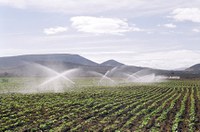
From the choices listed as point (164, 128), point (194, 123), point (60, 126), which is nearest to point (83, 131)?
point (60, 126)

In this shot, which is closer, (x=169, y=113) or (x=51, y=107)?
(x=169, y=113)

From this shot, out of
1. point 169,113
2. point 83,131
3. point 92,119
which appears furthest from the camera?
point 169,113

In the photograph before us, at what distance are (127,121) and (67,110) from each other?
20.7 feet

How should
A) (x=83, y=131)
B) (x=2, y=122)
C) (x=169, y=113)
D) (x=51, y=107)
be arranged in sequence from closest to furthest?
1. (x=83, y=131)
2. (x=2, y=122)
3. (x=169, y=113)
4. (x=51, y=107)

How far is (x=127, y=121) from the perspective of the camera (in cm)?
2006

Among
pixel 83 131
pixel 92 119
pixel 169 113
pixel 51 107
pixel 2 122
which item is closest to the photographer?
pixel 83 131

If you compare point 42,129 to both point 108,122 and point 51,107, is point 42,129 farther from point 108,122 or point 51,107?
point 51,107

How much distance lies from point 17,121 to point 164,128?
8938mm

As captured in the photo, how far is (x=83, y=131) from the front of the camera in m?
16.9

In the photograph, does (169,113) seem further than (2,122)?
Yes

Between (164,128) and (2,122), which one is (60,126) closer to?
(2,122)

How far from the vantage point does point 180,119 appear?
2084 cm

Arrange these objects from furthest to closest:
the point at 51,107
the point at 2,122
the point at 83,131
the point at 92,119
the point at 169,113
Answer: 1. the point at 51,107
2. the point at 169,113
3. the point at 92,119
4. the point at 2,122
5. the point at 83,131

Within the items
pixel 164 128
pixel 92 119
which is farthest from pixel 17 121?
pixel 164 128
